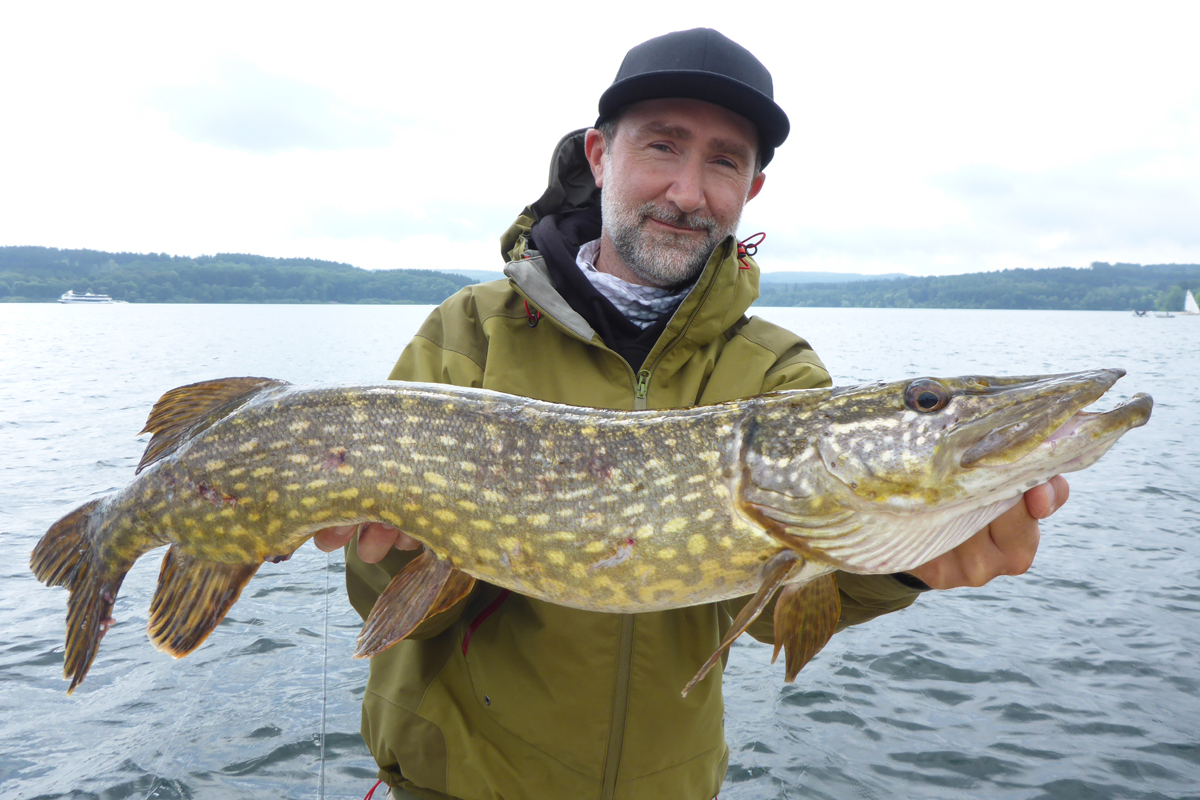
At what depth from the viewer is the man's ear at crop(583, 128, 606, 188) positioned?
2828mm

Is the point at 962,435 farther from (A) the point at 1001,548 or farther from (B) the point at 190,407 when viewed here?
(B) the point at 190,407

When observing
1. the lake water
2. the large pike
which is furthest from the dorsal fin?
the lake water

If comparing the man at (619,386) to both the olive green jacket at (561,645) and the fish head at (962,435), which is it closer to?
the olive green jacket at (561,645)

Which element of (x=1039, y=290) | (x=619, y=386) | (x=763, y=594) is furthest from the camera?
(x=1039, y=290)

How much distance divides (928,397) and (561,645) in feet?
3.93

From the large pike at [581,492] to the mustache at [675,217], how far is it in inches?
35.0

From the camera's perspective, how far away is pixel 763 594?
172cm

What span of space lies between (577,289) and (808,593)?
123 centimetres

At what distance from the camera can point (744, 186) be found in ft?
8.71

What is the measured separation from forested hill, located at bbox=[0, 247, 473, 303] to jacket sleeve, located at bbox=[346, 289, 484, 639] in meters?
76.0

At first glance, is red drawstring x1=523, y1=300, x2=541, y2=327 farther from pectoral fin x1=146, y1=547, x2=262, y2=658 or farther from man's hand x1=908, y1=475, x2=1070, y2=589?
man's hand x1=908, y1=475, x2=1070, y2=589

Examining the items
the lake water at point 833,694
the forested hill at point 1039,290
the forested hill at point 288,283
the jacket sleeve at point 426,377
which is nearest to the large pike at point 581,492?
the jacket sleeve at point 426,377

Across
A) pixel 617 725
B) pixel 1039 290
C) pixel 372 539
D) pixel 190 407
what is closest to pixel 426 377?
pixel 372 539

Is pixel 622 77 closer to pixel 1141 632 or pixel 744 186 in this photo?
pixel 744 186
